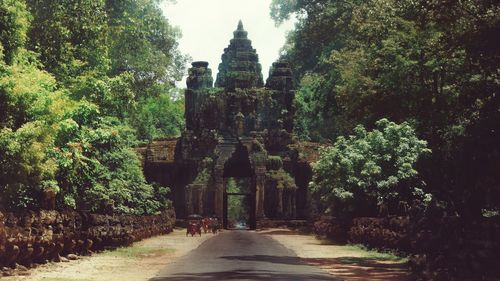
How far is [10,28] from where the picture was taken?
822 inches

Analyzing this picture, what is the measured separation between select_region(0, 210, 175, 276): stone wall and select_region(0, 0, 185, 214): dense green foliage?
0.87 meters

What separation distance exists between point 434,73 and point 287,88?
26355mm

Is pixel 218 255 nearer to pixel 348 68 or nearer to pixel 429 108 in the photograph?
pixel 429 108

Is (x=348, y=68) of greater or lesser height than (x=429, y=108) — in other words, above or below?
above

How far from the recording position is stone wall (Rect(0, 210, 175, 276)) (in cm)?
1555

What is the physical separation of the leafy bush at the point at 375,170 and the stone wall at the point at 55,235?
9.42 m

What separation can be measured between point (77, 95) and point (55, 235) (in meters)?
13.0

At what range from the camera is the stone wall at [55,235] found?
15.6 m

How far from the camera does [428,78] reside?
30.1 m

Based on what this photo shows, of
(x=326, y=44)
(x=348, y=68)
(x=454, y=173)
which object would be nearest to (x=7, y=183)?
(x=454, y=173)

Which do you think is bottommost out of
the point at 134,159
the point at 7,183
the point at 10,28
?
the point at 7,183

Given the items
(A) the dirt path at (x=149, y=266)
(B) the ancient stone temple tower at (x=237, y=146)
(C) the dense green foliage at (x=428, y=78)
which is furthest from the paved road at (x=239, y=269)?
(B) the ancient stone temple tower at (x=237, y=146)

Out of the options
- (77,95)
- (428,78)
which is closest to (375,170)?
(428,78)

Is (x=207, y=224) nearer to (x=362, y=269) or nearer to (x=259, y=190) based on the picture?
(x=259, y=190)
